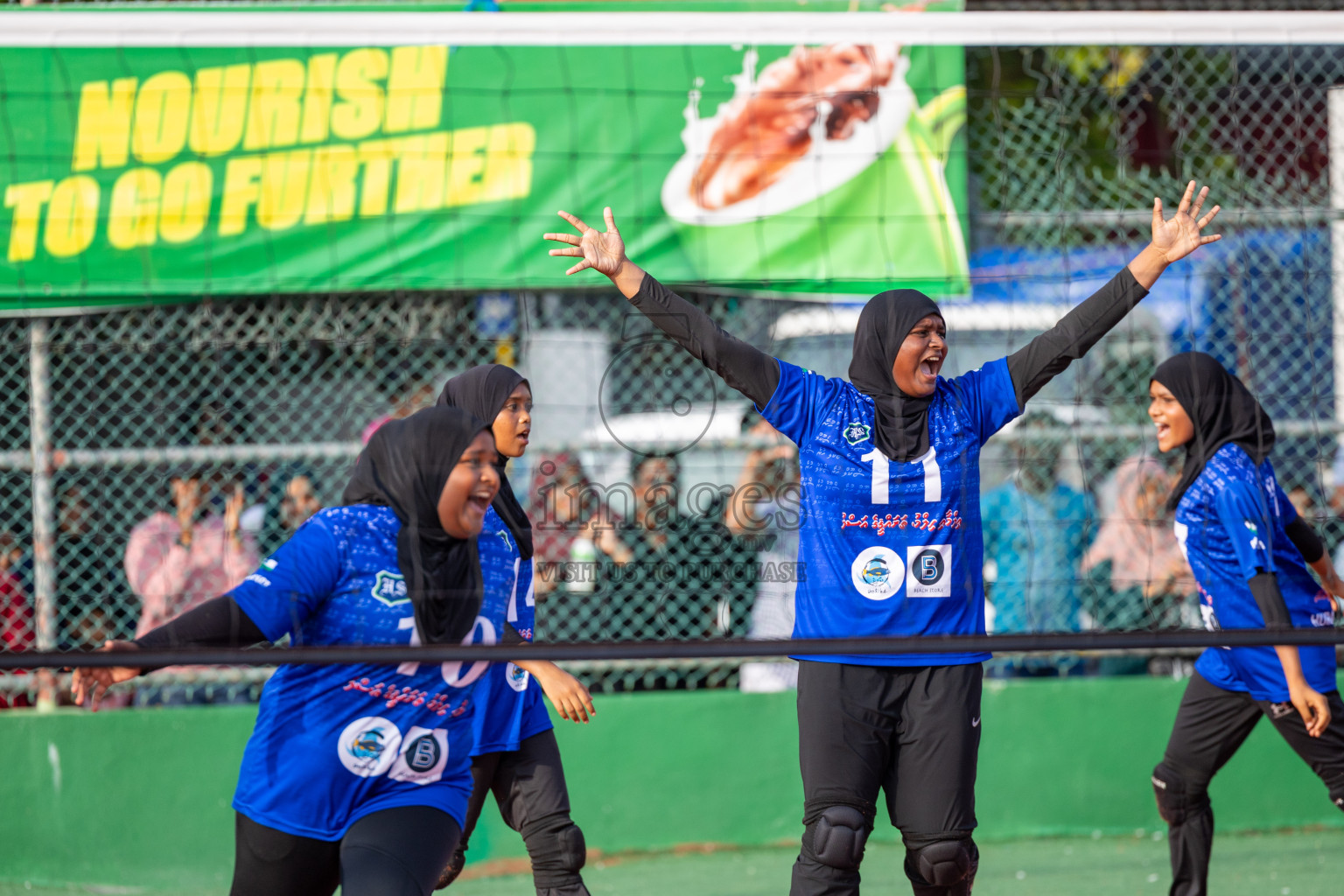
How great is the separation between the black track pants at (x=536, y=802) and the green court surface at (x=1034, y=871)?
1713 millimetres

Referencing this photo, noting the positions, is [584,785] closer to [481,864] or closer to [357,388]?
[481,864]

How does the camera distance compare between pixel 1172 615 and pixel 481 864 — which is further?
pixel 1172 615

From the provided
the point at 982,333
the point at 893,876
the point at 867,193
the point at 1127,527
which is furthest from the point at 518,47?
the point at 893,876

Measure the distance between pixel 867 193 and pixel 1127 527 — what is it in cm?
207

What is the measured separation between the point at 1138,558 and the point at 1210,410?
1.95 metres

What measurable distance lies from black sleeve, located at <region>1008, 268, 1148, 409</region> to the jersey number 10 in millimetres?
342

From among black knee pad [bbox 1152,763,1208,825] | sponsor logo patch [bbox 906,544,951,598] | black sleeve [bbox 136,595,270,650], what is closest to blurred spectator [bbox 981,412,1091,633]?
black knee pad [bbox 1152,763,1208,825]

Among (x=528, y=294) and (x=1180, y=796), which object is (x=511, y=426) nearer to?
(x=528, y=294)

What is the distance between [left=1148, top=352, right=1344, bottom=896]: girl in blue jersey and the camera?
4.18m

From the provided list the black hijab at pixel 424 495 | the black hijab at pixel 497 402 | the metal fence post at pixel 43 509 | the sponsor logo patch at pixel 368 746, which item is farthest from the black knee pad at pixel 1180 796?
the metal fence post at pixel 43 509

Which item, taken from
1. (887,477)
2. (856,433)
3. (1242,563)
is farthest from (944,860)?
(1242,563)

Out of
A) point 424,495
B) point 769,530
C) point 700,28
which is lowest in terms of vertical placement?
point 769,530

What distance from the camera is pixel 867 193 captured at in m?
6.01

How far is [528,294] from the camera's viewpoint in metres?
6.08
